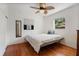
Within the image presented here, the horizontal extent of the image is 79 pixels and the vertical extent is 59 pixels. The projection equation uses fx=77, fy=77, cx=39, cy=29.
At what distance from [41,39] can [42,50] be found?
0.54 ft

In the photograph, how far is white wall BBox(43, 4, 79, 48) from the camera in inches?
40.9

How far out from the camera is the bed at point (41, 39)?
1.07 meters

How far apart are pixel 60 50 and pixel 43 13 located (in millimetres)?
568

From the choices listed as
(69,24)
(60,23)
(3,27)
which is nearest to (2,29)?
(3,27)

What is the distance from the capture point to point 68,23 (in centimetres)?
108

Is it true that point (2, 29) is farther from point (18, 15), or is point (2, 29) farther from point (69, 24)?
point (69, 24)

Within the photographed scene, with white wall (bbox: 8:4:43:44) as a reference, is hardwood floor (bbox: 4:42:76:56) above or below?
below

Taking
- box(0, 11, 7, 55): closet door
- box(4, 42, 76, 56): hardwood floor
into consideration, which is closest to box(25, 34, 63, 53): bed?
box(4, 42, 76, 56): hardwood floor

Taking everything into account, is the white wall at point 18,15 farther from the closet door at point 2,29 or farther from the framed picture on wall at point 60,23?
the framed picture on wall at point 60,23

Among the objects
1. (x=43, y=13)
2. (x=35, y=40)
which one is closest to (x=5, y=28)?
(x=35, y=40)

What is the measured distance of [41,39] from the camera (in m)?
1.07

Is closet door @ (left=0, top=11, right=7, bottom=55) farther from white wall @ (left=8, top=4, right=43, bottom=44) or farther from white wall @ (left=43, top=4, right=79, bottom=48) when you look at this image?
white wall @ (left=43, top=4, right=79, bottom=48)

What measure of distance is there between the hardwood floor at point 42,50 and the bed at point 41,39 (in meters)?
0.06

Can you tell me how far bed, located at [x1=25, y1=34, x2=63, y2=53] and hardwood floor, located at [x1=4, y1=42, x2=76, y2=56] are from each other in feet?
0.19
